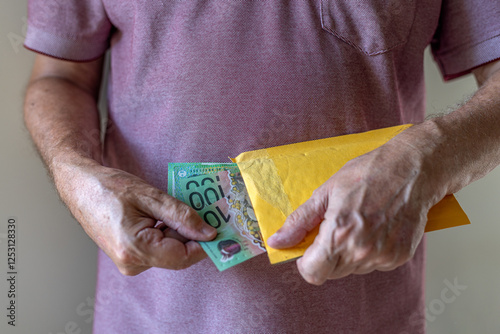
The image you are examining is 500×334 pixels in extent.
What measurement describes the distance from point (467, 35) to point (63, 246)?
4.31ft

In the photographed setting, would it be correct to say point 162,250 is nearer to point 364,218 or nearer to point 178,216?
point 178,216

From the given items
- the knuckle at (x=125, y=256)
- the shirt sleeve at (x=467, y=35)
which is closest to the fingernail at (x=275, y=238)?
the knuckle at (x=125, y=256)

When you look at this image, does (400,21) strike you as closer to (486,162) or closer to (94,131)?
(486,162)

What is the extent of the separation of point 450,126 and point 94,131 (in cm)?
87

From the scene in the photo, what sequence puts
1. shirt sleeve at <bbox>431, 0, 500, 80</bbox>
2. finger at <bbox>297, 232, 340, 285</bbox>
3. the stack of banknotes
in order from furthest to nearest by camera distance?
shirt sleeve at <bbox>431, 0, 500, 80</bbox> → the stack of banknotes → finger at <bbox>297, 232, 340, 285</bbox>

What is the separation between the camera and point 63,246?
128 cm

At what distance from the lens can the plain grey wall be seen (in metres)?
1.17

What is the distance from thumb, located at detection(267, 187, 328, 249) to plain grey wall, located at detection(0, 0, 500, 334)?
0.88 m

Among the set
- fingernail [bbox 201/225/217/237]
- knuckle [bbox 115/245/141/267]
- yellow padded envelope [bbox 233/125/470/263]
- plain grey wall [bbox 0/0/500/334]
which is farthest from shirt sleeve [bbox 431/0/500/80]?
knuckle [bbox 115/245/141/267]

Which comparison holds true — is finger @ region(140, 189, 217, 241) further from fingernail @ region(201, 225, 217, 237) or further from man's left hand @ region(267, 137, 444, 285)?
man's left hand @ region(267, 137, 444, 285)

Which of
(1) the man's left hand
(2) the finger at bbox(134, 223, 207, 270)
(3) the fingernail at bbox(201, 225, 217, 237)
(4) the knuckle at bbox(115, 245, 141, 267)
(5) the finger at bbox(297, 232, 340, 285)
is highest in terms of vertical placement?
(1) the man's left hand

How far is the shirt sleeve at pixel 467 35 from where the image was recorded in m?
0.93

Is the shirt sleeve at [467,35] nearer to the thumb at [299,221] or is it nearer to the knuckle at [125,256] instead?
the thumb at [299,221]

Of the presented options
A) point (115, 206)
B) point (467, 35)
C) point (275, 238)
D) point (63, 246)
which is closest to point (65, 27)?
point (115, 206)
